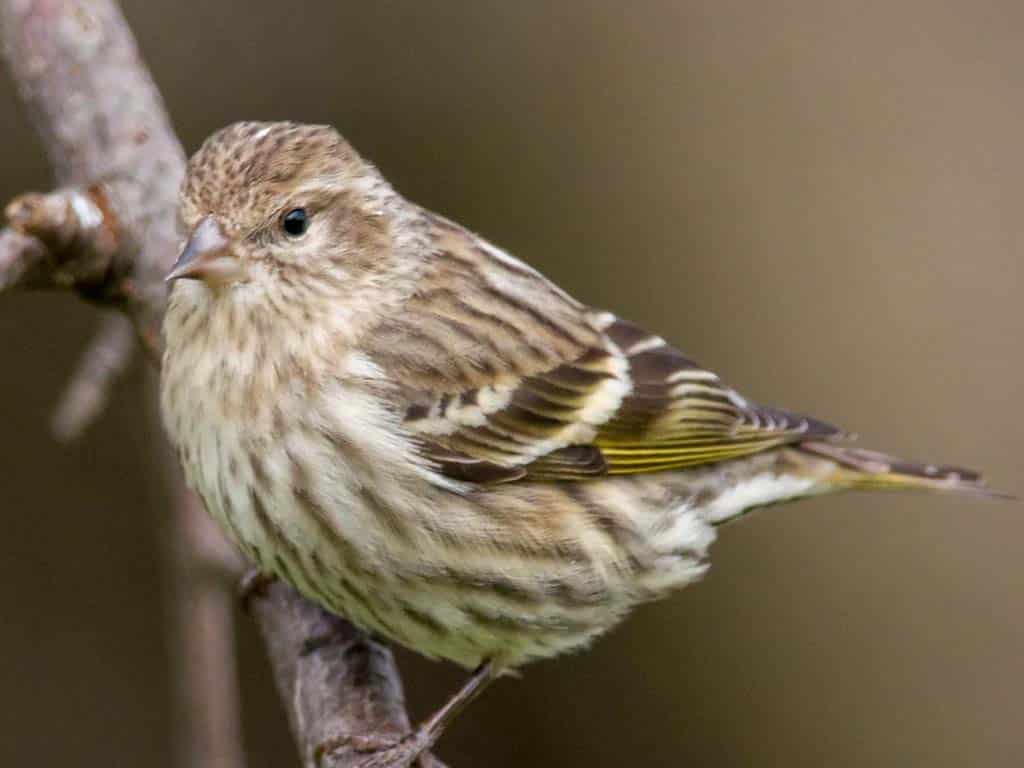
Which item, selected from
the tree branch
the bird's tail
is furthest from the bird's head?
the bird's tail

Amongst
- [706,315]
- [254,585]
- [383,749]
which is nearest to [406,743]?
[383,749]

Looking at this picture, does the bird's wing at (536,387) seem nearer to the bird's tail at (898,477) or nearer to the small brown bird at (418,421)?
the small brown bird at (418,421)

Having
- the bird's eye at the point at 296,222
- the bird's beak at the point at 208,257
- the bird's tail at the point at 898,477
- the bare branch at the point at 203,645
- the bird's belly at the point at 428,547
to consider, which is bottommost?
the bare branch at the point at 203,645

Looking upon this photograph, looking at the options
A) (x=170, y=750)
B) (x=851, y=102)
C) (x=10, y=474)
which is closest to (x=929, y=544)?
(x=851, y=102)

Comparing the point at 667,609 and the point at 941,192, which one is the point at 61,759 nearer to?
the point at 667,609

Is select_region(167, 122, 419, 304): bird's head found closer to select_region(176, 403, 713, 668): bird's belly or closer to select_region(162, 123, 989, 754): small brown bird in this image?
select_region(162, 123, 989, 754): small brown bird

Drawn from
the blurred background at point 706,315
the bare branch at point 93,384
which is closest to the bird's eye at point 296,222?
the bare branch at point 93,384

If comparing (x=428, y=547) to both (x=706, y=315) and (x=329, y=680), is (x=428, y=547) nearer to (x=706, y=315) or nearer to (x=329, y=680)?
(x=329, y=680)

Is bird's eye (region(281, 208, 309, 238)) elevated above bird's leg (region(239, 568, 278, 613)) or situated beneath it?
elevated above
